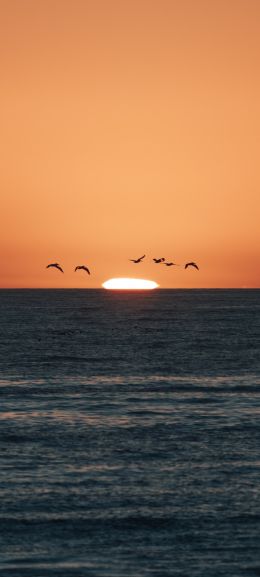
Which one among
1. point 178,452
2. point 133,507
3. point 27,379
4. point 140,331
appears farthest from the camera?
point 140,331

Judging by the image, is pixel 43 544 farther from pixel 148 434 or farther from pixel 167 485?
pixel 148 434

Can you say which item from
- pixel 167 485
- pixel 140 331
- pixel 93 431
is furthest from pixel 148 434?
pixel 140 331

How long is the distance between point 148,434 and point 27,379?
3234 cm

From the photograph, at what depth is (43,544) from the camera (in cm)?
3175

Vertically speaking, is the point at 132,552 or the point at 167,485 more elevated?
the point at 167,485

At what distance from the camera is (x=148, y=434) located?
5134 cm

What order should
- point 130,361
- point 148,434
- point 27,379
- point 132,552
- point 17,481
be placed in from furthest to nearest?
point 130,361, point 27,379, point 148,434, point 17,481, point 132,552

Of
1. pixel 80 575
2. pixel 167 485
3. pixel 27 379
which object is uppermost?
pixel 27 379

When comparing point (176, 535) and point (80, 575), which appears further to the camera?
point (176, 535)

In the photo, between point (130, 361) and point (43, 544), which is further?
point (130, 361)

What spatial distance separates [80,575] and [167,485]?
36.0 feet

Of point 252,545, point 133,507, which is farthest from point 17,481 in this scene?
point 252,545

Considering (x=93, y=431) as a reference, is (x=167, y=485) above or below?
below

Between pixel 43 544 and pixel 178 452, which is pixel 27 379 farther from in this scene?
pixel 43 544
